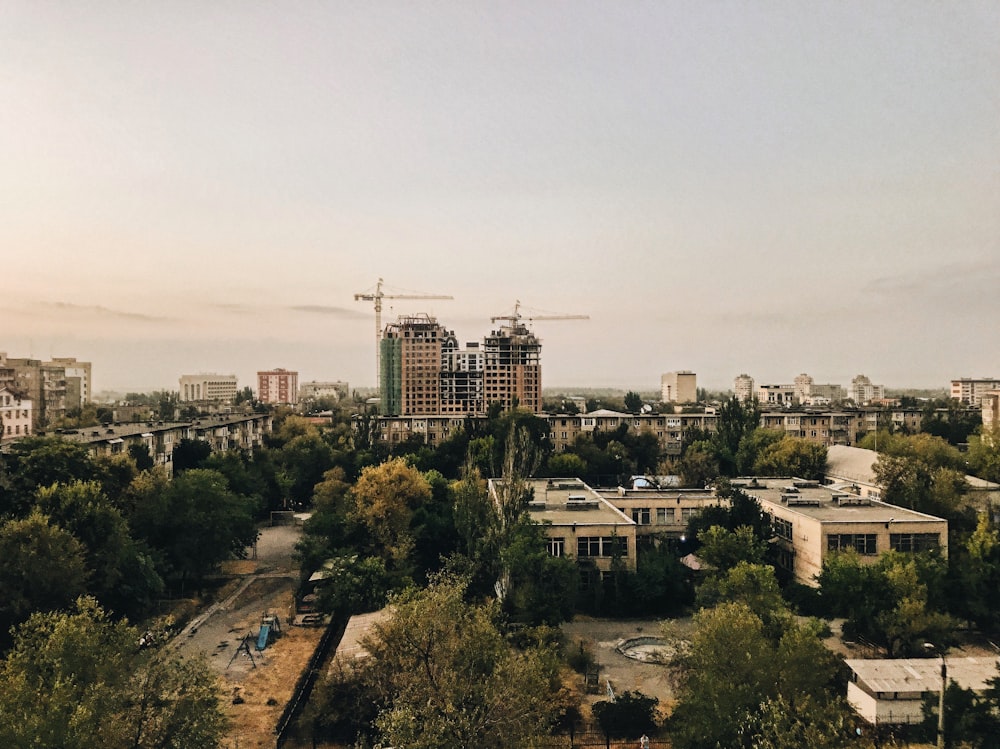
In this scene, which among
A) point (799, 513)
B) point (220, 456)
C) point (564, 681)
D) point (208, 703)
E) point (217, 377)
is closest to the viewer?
point (208, 703)

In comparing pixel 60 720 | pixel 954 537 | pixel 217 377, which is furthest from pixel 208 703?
pixel 217 377

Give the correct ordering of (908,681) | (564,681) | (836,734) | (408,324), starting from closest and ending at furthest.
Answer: (836,734), (908,681), (564,681), (408,324)

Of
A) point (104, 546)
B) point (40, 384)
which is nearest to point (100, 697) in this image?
point (104, 546)

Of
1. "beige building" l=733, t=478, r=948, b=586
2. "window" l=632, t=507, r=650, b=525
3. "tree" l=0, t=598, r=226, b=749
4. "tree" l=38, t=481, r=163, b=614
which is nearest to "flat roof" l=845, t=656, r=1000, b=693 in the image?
"beige building" l=733, t=478, r=948, b=586

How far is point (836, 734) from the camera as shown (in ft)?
36.0

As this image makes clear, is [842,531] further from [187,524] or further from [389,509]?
[187,524]

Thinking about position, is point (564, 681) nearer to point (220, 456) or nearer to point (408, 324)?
point (220, 456)

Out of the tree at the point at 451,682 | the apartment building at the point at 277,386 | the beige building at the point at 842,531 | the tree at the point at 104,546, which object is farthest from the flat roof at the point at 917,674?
the apartment building at the point at 277,386

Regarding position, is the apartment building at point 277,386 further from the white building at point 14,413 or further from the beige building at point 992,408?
the beige building at point 992,408

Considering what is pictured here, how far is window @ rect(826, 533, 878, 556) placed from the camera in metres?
26.8

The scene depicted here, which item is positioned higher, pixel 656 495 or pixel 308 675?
pixel 656 495

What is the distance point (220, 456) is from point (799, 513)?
32533 millimetres

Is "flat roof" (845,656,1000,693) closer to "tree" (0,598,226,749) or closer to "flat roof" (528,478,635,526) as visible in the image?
"flat roof" (528,478,635,526)

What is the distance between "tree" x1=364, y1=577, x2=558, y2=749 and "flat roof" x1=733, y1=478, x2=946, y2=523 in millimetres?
17329
